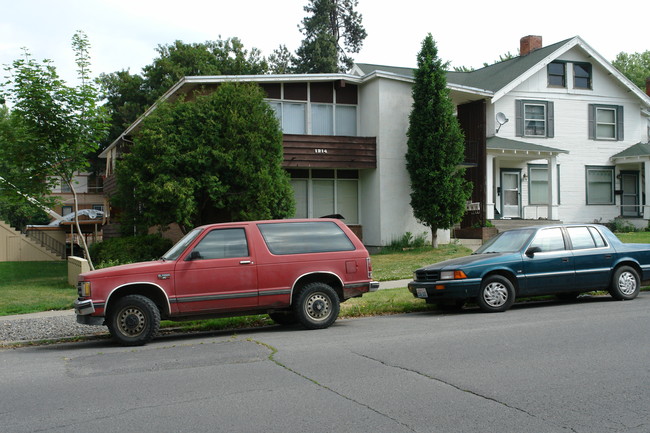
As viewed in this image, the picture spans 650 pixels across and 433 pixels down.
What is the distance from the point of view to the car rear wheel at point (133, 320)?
9.16m

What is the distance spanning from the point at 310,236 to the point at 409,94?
15.3m

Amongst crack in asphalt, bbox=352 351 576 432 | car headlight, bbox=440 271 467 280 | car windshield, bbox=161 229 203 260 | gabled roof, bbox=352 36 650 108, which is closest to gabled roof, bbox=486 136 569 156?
gabled roof, bbox=352 36 650 108

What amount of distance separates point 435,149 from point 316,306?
13.7 meters

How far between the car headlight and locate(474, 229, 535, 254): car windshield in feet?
4.31

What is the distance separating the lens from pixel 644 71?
54438 mm

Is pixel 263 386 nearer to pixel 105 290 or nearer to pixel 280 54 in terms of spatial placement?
pixel 105 290

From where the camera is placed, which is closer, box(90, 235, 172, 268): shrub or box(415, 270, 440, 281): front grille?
box(415, 270, 440, 281): front grille

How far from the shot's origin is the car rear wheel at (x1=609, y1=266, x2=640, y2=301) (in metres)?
12.3

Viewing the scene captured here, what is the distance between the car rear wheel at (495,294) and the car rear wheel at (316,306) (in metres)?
2.90

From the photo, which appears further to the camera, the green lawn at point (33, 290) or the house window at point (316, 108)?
the house window at point (316, 108)

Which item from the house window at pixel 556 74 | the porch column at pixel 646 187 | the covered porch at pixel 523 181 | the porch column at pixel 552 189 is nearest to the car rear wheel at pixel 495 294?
the covered porch at pixel 523 181

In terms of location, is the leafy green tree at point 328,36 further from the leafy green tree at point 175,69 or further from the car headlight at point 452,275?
the car headlight at point 452,275

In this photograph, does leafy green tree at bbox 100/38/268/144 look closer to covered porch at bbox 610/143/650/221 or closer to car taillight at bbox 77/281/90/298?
covered porch at bbox 610/143/650/221

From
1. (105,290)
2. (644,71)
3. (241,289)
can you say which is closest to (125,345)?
(105,290)
